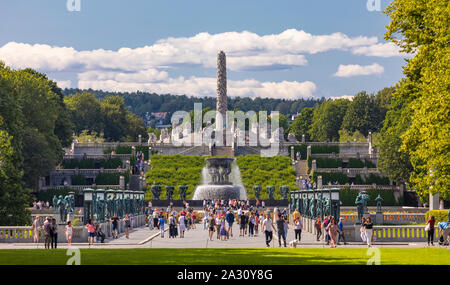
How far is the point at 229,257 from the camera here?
3102 centimetres

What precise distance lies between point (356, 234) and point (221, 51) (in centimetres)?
10409

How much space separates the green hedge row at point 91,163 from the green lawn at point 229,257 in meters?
77.2

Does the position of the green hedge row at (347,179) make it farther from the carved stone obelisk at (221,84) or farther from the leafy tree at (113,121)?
the leafy tree at (113,121)

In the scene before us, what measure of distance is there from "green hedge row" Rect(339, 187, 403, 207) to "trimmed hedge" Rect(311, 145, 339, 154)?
32.4 m

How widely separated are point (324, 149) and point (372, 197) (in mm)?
34968

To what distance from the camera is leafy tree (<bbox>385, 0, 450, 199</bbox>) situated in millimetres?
39031

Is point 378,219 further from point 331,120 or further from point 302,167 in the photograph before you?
point 331,120

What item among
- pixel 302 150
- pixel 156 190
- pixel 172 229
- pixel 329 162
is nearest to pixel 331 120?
pixel 302 150

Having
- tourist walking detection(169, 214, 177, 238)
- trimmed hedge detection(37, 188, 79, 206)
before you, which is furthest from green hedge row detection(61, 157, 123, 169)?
tourist walking detection(169, 214, 177, 238)

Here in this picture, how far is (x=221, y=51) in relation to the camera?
479ft

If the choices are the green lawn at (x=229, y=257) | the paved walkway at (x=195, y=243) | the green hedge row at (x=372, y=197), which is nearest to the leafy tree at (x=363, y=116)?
the green hedge row at (x=372, y=197)

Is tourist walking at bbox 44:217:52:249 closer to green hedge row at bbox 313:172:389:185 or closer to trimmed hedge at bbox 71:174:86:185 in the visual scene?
trimmed hedge at bbox 71:174:86:185
